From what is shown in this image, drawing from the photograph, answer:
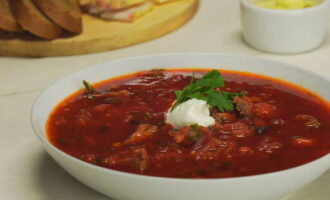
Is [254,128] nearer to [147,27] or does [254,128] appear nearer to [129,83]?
[129,83]

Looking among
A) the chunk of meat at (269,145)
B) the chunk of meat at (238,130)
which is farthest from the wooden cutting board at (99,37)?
the chunk of meat at (269,145)

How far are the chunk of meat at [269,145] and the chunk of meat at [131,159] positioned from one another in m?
0.41

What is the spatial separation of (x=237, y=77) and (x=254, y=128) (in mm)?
592

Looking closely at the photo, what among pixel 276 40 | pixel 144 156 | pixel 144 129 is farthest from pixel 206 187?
pixel 276 40

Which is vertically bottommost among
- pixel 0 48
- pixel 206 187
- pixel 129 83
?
pixel 0 48

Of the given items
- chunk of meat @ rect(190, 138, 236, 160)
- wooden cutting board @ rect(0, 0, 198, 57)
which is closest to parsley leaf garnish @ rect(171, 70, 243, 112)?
chunk of meat @ rect(190, 138, 236, 160)

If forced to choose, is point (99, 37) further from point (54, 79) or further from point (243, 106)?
point (243, 106)

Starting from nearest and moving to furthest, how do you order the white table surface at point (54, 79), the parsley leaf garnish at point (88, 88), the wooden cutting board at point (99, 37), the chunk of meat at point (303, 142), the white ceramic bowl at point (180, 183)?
1. the white ceramic bowl at point (180, 183)
2. the chunk of meat at point (303, 142)
3. the white table surface at point (54, 79)
4. the parsley leaf garnish at point (88, 88)
5. the wooden cutting board at point (99, 37)

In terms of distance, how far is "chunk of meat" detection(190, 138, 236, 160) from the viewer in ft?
7.57

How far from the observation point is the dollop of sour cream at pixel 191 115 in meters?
2.43

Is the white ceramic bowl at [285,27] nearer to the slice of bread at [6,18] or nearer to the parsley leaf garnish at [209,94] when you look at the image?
the parsley leaf garnish at [209,94]

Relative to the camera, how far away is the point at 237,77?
3.02m

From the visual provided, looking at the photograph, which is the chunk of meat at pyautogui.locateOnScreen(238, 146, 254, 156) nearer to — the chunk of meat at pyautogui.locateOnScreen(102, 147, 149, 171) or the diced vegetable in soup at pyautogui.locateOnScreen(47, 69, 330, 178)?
the diced vegetable in soup at pyautogui.locateOnScreen(47, 69, 330, 178)

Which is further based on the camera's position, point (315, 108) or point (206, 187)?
point (315, 108)
